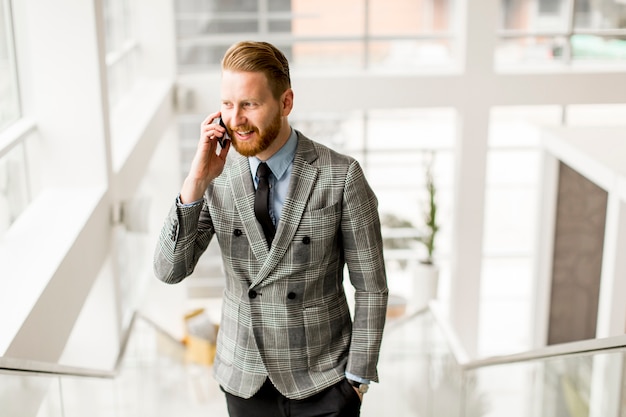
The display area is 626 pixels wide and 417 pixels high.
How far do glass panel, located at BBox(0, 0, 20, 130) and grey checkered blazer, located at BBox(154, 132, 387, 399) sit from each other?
227 centimetres

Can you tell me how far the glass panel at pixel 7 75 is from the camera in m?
4.46

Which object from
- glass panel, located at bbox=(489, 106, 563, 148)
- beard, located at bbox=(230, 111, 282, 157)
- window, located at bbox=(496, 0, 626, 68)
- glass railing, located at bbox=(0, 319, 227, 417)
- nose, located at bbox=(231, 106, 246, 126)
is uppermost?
nose, located at bbox=(231, 106, 246, 126)

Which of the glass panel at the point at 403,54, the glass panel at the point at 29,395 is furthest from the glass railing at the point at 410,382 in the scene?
the glass panel at the point at 403,54

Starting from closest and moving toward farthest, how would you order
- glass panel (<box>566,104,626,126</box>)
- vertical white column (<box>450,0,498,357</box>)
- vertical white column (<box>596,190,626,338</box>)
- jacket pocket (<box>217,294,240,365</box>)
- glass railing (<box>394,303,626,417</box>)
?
jacket pocket (<box>217,294,240,365</box>), glass railing (<box>394,303,626,417</box>), vertical white column (<box>596,190,626,338</box>), vertical white column (<box>450,0,498,357</box>), glass panel (<box>566,104,626,126</box>)

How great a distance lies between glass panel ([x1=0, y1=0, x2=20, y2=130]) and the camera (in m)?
4.46

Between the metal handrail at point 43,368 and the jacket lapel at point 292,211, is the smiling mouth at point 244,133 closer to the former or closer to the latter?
the jacket lapel at point 292,211

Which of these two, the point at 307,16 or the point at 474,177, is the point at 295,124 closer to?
the point at 307,16

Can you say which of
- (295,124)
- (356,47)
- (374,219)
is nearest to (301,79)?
(295,124)

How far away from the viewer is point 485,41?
9289mm

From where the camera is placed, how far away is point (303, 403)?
8.84 ft

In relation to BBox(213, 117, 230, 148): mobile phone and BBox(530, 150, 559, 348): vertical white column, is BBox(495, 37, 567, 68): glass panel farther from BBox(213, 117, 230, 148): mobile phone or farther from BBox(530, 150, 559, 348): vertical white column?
BBox(213, 117, 230, 148): mobile phone

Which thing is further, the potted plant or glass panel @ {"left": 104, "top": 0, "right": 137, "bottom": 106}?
the potted plant

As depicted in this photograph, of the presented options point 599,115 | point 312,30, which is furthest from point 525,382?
point 599,115

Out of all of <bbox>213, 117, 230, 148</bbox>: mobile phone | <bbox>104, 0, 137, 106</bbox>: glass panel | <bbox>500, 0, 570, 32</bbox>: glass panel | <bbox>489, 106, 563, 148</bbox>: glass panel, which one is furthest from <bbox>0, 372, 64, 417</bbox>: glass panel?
<bbox>489, 106, 563, 148</bbox>: glass panel
